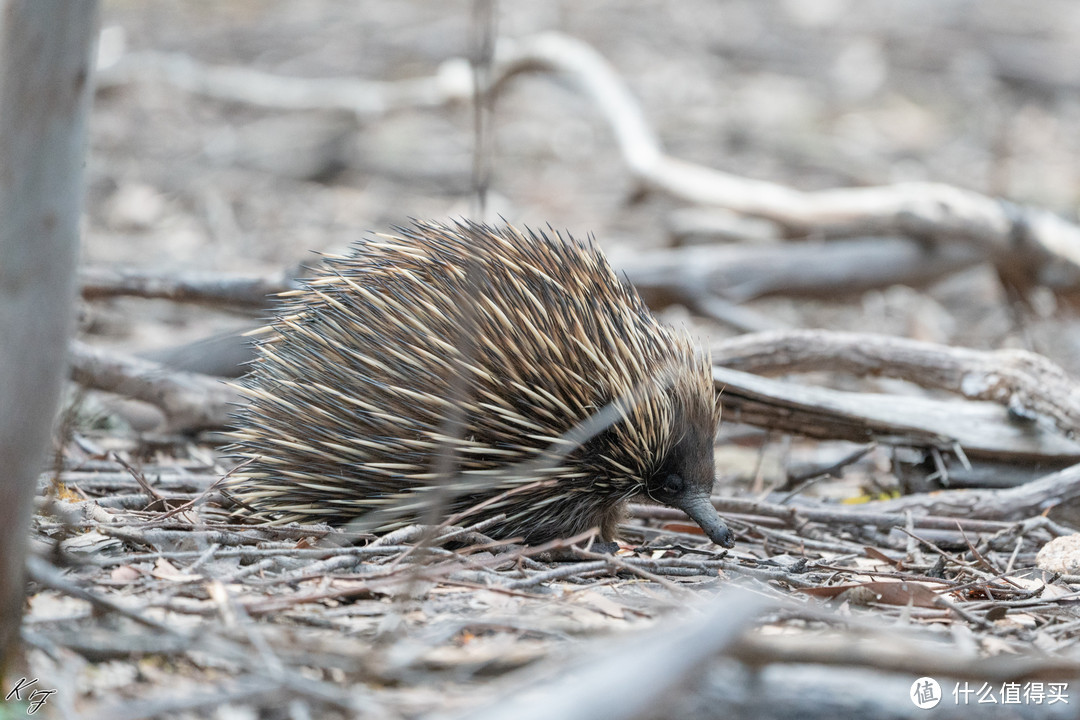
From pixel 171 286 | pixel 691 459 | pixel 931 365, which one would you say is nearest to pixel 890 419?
pixel 931 365

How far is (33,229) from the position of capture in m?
1.87

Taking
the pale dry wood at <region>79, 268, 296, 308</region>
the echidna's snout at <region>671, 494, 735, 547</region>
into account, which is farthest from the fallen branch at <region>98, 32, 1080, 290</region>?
the echidna's snout at <region>671, 494, 735, 547</region>

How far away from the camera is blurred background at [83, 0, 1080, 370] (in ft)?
23.8

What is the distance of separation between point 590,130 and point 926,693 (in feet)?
28.5

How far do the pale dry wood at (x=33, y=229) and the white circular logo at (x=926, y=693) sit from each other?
171 centimetres

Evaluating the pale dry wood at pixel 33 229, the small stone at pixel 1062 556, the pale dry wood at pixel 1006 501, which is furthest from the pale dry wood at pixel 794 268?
the pale dry wood at pixel 33 229

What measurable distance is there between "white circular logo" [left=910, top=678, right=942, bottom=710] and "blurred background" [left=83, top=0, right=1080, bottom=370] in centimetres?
420

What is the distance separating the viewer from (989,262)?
19.6 ft

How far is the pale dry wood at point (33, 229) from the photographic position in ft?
5.97

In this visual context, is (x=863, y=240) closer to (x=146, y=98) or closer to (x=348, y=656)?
(x=348, y=656)

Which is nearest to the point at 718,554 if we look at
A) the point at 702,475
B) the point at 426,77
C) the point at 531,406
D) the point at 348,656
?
the point at 702,475

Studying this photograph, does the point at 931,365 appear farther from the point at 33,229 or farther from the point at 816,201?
the point at 33,229

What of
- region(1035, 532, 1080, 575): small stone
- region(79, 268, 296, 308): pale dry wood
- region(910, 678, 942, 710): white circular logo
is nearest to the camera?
region(910, 678, 942, 710): white circular logo

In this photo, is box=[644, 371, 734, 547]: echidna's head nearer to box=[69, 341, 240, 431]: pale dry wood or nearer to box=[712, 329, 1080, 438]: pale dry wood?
box=[712, 329, 1080, 438]: pale dry wood
